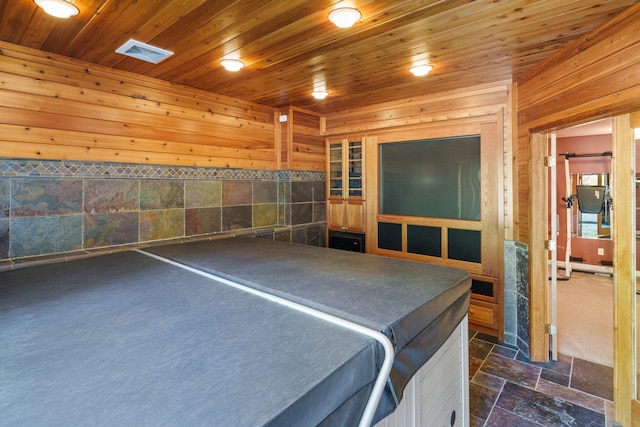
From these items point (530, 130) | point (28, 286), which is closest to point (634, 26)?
point (530, 130)

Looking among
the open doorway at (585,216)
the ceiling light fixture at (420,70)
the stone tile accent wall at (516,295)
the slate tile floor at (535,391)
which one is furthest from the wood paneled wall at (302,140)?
the open doorway at (585,216)

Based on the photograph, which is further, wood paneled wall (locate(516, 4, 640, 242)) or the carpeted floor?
the carpeted floor

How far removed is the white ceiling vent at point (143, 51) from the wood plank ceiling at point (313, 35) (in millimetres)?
46

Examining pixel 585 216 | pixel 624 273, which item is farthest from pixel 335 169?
pixel 585 216

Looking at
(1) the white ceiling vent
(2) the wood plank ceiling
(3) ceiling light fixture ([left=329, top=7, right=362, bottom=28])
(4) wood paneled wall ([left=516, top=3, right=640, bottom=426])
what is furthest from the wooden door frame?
(1) the white ceiling vent

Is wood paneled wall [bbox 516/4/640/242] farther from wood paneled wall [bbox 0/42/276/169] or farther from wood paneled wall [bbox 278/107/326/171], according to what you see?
wood paneled wall [bbox 0/42/276/169]

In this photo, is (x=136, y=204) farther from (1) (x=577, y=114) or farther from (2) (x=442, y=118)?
(1) (x=577, y=114)

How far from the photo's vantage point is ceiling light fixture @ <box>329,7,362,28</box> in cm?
175

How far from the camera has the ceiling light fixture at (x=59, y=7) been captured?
5.35 ft

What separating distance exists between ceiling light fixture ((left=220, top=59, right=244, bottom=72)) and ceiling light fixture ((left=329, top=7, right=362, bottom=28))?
0.92 m

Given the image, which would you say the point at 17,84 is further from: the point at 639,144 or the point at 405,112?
the point at 639,144

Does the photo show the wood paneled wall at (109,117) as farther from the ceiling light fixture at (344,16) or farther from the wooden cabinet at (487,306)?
the wooden cabinet at (487,306)

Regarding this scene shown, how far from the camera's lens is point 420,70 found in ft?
8.61

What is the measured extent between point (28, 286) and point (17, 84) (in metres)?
1.50
